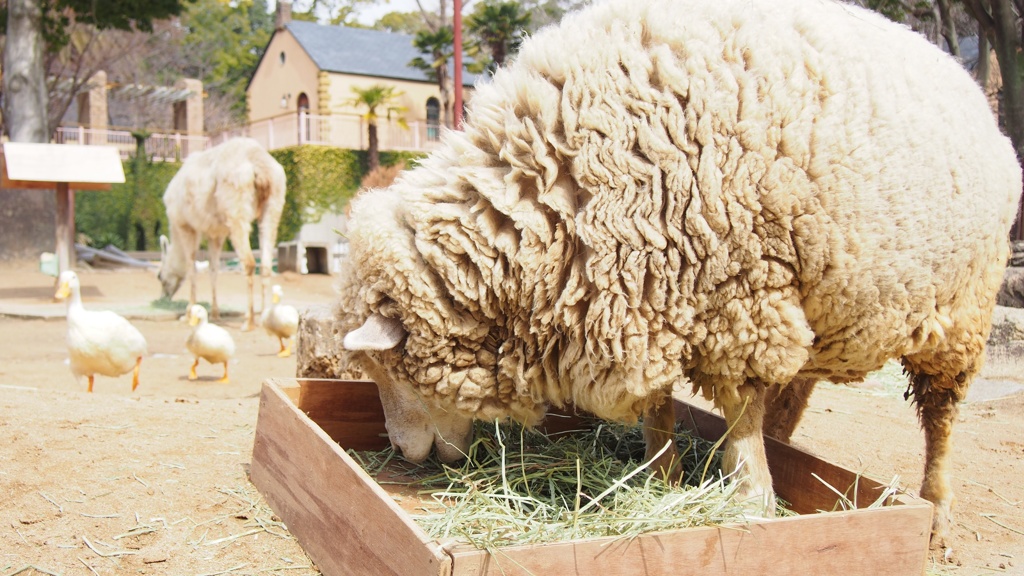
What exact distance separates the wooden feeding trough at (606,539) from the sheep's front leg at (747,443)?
0.24 metres

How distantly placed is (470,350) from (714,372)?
0.89 meters

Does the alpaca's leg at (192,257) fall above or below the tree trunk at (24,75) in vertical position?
below

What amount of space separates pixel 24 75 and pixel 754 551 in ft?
71.9

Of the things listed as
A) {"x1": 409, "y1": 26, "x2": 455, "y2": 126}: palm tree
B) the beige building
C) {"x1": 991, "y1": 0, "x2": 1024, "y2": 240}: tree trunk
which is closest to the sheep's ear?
{"x1": 991, "y1": 0, "x2": 1024, "y2": 240}: tree trunk

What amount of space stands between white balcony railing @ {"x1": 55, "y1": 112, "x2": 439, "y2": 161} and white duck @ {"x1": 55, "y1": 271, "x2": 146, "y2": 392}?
20999 millimetres

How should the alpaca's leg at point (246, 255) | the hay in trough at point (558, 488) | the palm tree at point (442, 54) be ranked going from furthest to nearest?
the palm tree at point (442, 54) < the alpaca's leg at point (246, 255) < the hay in trough at point (558, 488)

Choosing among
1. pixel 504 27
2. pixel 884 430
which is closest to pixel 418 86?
pixel 504 27

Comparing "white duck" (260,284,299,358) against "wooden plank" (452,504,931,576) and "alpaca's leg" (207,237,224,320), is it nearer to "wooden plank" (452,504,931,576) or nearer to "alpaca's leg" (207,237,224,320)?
"alpaca's leg" (207,237,224,320)

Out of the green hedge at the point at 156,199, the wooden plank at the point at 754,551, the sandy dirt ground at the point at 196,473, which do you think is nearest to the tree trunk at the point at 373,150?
the green hedge at the point at 156,199

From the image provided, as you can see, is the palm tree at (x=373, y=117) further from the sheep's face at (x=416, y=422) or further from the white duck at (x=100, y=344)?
the sheep's face at (x=416, y=422)

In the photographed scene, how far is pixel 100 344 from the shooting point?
688 centimetres

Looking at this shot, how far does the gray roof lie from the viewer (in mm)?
34094

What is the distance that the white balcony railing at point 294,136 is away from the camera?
27.8 m

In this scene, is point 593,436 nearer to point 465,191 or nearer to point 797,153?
point 465,191
